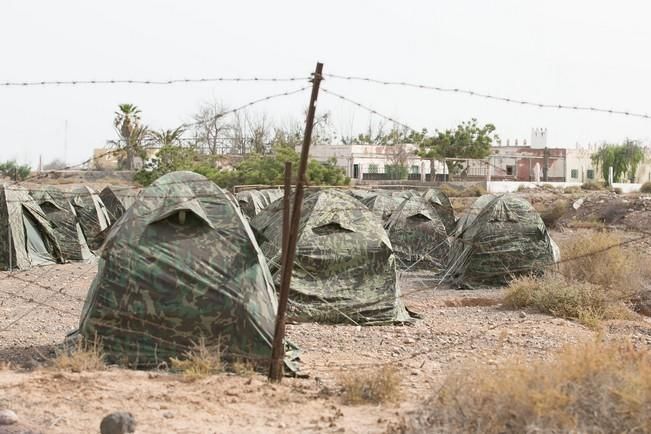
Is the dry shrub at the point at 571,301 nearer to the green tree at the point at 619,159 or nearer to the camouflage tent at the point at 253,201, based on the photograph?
the camouflage tent at the point at 253,201

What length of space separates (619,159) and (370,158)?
58.7ft

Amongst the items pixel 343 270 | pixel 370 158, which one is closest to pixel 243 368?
pixel 343 270

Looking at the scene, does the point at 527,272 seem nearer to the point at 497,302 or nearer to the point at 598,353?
the point at 497,302

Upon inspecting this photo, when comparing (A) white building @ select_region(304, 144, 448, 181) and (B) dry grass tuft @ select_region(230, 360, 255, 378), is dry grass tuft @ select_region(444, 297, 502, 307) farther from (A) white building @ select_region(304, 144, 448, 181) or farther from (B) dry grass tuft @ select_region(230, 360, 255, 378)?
(A) white building @ select_region(304, 144, 448, 181)

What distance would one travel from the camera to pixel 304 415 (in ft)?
24.8

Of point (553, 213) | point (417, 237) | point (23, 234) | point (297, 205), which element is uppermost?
point (297, 205)

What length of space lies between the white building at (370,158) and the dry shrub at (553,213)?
1981 cm

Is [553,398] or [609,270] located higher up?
[553,398]

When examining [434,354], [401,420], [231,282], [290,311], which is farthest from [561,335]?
[401,420]

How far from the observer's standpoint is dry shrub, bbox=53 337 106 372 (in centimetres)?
891

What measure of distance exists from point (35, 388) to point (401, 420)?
3295 mm

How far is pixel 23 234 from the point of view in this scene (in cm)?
2150

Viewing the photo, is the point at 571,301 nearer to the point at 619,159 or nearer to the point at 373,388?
the point at 373,388

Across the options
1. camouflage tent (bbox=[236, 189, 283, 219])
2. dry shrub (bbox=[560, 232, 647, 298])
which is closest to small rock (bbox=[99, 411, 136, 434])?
dry shrub (bbox=[560, 232, 647, 298])
